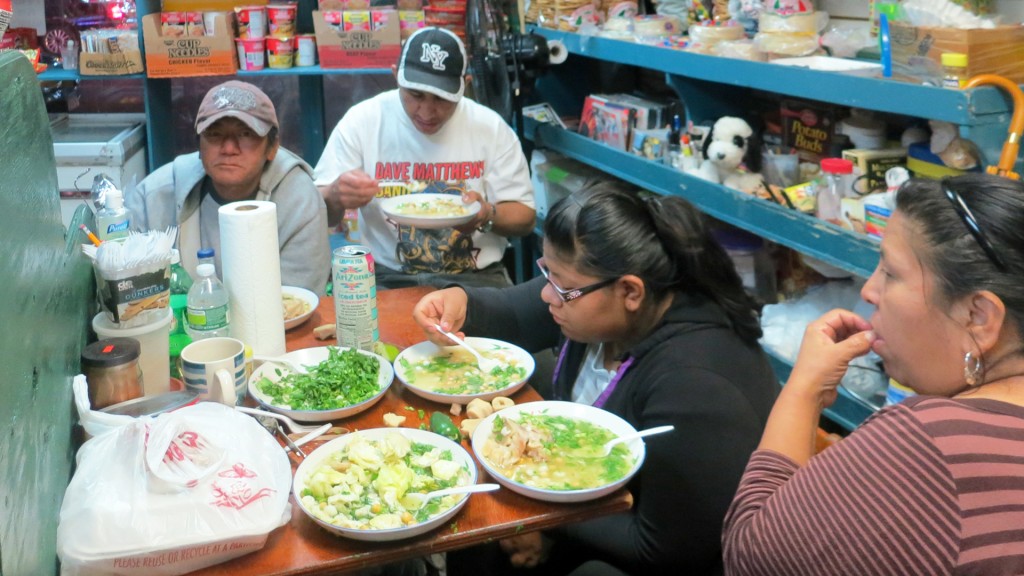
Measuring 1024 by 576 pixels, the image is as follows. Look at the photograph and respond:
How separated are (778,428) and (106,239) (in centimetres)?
144

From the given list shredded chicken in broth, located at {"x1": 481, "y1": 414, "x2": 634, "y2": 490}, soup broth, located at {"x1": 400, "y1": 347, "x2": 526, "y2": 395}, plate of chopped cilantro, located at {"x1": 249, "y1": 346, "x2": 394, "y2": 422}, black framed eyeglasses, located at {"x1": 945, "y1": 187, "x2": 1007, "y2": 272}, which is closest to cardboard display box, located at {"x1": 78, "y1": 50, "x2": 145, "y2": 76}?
plate of chopped cilantro, located at {"x1": 249, "y1": 346, "x2": 394, "y2": 422}

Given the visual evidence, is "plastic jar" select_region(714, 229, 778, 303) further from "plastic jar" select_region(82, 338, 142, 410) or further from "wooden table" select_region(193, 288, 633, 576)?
"plastic jar" select_region(82, 338, 142, 410)

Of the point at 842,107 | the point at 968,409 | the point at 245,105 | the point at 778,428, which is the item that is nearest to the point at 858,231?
the point at 842,107

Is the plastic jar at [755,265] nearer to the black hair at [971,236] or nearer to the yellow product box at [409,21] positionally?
the black hair at [971,236]

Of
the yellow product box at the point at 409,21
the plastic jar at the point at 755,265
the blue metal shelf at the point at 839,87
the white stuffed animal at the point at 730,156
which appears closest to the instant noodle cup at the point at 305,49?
the yellow product box at the point at 409,21

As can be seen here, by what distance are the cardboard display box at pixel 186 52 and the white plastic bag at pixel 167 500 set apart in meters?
3.14

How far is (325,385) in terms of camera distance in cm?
170

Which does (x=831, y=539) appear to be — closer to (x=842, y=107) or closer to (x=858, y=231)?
(x=858, y=231)

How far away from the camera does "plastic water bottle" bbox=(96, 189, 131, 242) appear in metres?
1.88

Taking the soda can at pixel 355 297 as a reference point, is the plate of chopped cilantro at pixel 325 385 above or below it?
below

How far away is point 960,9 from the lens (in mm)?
2238

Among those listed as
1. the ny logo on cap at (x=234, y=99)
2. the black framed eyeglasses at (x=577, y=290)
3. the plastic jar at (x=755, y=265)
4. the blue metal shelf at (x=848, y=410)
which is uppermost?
the ny logo on cap at (x=234, y=99)

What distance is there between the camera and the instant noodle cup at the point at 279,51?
164 inches

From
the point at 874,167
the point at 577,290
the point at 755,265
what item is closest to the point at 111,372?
the point at 577,290
